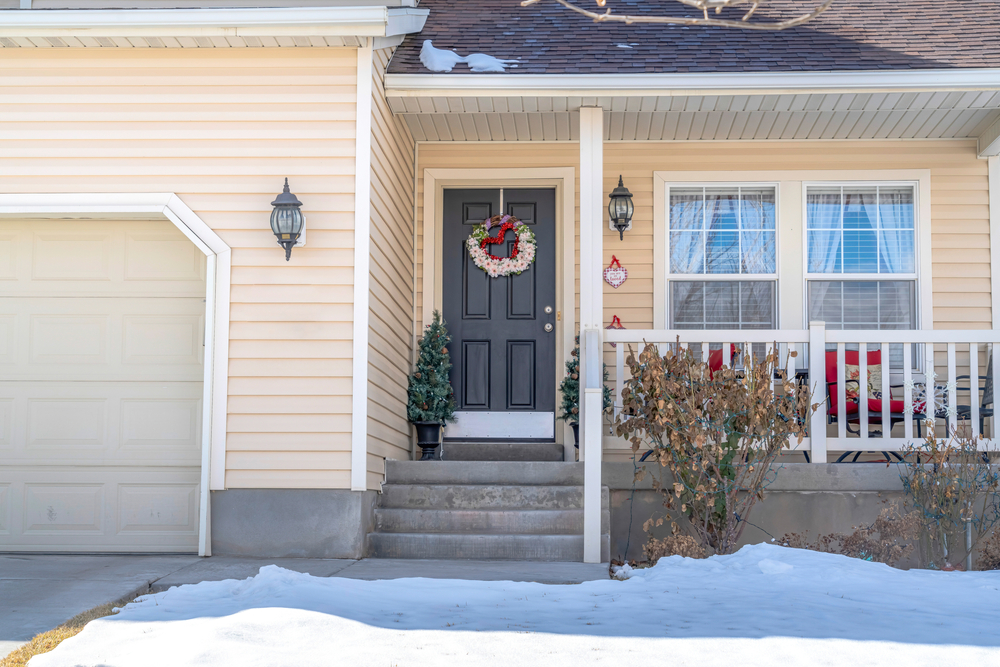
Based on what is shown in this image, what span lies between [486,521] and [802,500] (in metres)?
2.04

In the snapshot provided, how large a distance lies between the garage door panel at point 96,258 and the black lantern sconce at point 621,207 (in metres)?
2.94

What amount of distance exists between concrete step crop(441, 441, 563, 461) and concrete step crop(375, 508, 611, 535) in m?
1.07

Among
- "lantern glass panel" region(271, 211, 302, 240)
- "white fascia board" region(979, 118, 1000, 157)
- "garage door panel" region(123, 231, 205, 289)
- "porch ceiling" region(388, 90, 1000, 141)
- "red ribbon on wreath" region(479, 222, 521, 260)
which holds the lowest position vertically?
"garage door panel" region(123, 231, 205, 289)

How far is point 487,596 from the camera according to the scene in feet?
13.4

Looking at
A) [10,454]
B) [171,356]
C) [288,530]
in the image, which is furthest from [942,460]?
[10,454]

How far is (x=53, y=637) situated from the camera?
3.26m

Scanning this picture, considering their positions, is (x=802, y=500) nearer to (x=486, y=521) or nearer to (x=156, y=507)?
(x=486, y=521)

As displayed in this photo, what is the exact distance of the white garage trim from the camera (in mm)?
5340

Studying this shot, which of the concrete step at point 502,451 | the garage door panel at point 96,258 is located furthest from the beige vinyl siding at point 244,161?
the concrete step at point 502,451

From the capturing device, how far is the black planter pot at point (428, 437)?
6543mm

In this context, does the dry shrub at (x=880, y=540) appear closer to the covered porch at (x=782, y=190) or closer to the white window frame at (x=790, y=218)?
the covered porch at (x=782, y=190)

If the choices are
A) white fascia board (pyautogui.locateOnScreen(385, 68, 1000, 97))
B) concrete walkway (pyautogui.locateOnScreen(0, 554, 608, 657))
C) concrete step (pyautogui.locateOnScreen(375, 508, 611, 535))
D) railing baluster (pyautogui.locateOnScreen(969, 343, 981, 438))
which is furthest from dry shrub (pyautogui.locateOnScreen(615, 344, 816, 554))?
white fascia board (pyautogui.locateOnScreen(385, 68, 1000, 97))

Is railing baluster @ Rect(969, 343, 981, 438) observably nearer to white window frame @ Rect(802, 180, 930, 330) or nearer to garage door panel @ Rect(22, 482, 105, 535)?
white window frame @ Rect(802, 180, 930, 330)

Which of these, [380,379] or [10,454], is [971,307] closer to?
[380,379]
